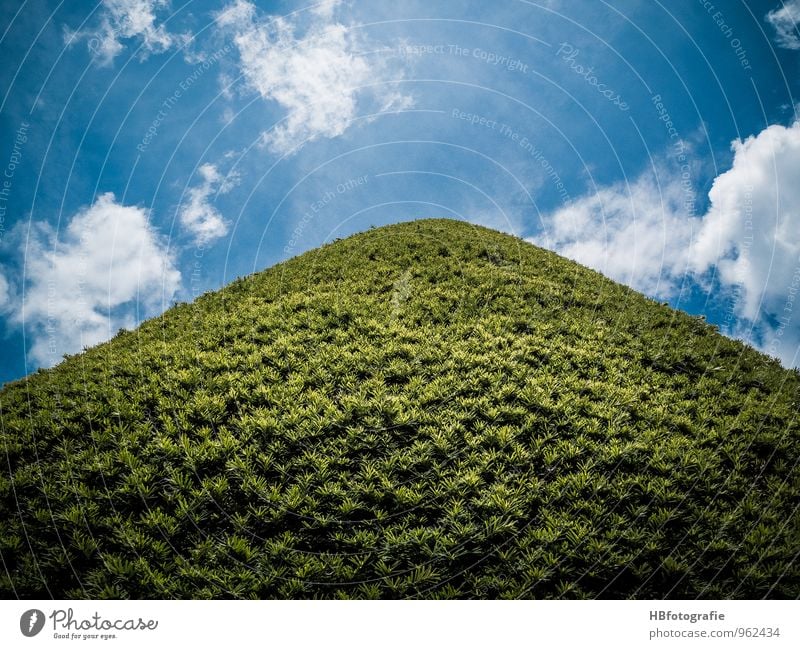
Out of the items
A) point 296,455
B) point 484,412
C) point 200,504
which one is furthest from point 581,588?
point 200,504

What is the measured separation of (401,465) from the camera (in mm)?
5070

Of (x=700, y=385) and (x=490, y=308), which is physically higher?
(x=490, y=308)

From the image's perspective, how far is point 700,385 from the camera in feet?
24.8

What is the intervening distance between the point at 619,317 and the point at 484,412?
6555mm

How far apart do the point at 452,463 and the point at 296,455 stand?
2.19 m

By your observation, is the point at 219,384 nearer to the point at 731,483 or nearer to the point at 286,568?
the point at 286,568

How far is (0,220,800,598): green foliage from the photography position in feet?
12.8

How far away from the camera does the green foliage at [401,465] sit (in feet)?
12.8

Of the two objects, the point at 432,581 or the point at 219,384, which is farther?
the point at 219,384
